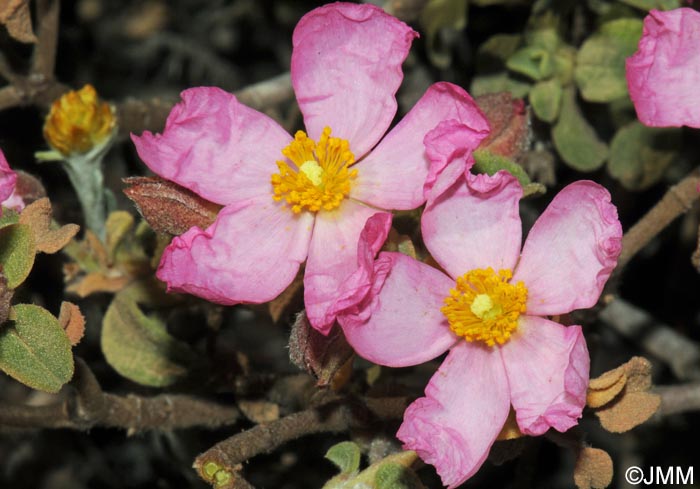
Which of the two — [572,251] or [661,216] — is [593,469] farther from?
[661,216]

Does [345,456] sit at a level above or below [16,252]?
below

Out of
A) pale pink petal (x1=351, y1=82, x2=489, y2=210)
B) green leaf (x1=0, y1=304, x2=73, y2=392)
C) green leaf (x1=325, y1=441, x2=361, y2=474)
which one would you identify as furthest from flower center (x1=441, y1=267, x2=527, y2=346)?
green leaf (x1=0, y1=304, x2=73, y2=392)

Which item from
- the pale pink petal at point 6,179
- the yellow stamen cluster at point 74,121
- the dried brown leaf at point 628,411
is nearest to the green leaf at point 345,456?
the dried brown leaf at point 628,411

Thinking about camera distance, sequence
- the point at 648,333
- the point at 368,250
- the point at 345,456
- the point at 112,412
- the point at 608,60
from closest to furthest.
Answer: the point at 368,250, the point at 345,456, the point at 112,412, the point at 608,60, the point at 648,333

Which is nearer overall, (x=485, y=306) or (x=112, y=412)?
(x=485, y=306)

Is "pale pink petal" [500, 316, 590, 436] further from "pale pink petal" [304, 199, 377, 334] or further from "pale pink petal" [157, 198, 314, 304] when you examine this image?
"pale pink petal" [157, 198, 314, 304]

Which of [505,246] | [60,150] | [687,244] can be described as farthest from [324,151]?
[687,244]

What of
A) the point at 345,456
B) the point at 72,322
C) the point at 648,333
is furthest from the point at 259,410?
the point at 648,333

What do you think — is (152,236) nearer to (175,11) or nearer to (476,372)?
(476,372)
